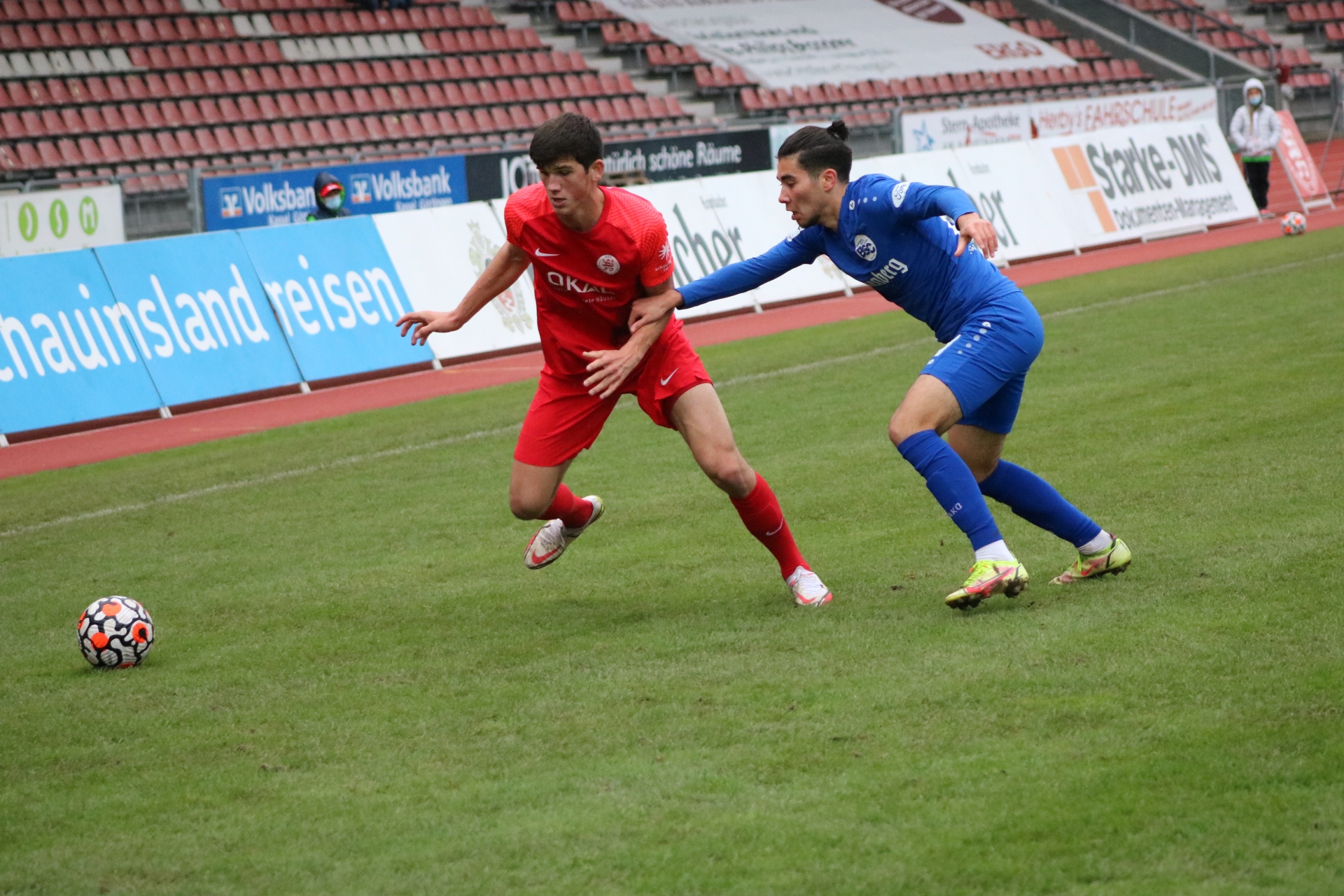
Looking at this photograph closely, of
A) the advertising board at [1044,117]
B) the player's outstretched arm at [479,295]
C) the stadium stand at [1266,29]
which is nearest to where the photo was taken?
the player's outstretched arm at [479,295]

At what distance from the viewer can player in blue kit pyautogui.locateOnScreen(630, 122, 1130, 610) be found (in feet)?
19.0

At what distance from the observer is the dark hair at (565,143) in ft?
18.9

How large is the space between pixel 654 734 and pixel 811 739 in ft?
1.58

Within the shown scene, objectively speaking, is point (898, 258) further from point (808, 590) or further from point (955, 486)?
point (808, 590)

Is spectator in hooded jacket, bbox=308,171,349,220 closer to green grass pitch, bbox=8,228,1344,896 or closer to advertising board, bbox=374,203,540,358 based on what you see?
advertising board, bbox=374,203,540,358

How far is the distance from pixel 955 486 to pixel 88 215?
15191mm

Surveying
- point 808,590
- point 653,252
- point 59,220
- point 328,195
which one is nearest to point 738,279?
point 653,252

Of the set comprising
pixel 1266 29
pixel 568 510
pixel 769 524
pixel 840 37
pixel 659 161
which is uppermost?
pixel 840 37

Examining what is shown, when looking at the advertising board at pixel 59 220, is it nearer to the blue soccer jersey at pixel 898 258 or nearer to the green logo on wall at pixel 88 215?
the green logo on wall at pixel 88 215

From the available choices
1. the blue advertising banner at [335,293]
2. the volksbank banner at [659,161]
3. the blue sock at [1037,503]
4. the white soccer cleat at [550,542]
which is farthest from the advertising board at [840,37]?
the blue sock at [1037,503]

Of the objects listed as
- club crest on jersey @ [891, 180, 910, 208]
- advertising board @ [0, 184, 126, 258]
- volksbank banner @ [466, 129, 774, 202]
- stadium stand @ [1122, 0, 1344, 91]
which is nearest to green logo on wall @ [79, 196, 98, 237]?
advertising board @ [0, 184, 126, 258]

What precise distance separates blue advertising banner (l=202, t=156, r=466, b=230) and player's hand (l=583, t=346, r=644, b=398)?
14243 millimetres

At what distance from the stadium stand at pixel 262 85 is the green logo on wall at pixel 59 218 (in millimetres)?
2112

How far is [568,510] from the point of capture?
22.5ft
